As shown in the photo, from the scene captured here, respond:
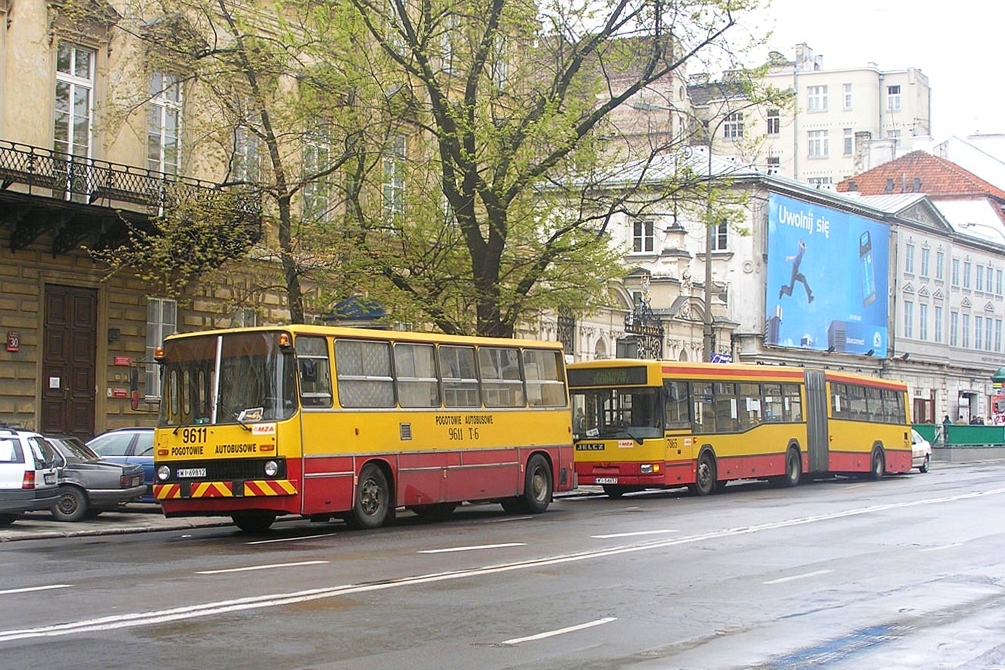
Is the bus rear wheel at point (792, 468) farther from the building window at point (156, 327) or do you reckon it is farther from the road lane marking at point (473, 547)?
the road lane marking at point (473, 547)

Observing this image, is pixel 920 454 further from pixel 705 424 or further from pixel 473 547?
pixel 473 547

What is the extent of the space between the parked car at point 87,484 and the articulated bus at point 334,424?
339cm

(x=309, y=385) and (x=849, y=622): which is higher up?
(x=309, y=385)

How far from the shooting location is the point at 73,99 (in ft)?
99.8

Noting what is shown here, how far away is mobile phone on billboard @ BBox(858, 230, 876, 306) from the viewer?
73.3 m

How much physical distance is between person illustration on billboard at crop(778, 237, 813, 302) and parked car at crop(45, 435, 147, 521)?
153ft

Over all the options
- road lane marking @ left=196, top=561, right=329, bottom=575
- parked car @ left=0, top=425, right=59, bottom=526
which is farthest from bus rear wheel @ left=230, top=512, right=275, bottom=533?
road lane marking @ left=196, top=561, right=329, bottom=575

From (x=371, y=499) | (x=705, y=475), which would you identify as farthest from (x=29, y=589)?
(x=705, y=475)

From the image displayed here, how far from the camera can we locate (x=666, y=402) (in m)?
30.6

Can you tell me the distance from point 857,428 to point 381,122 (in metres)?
19.2

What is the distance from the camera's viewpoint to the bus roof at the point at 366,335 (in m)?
20.0

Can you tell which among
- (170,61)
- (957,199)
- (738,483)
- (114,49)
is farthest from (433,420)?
(957,199)

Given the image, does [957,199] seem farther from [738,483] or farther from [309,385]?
[309,385]

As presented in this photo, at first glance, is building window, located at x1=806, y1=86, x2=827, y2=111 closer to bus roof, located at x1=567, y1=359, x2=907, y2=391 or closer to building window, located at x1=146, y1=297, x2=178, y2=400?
bus roof, located at x1=567, y1=359, x2=907, y2=391
